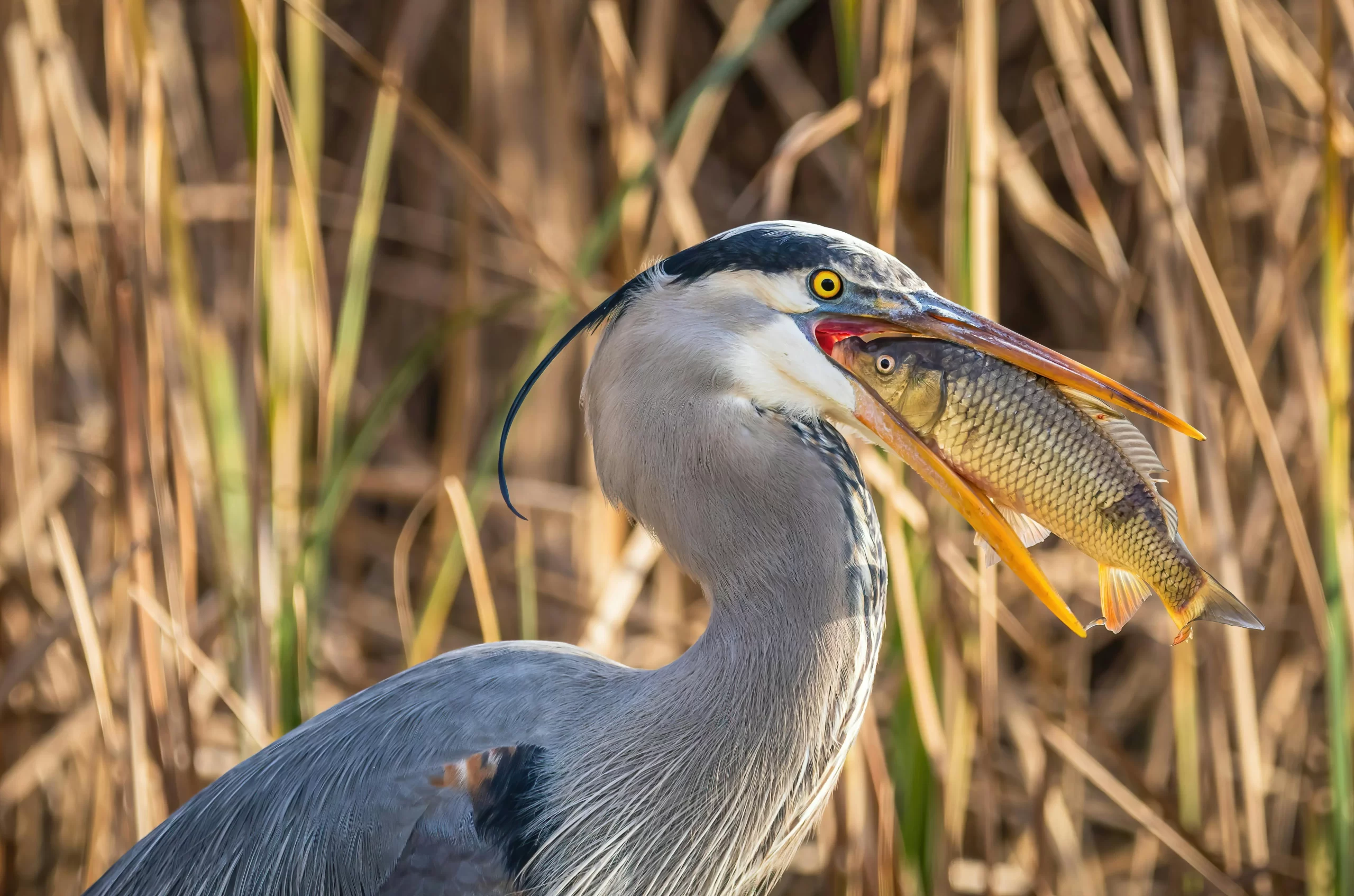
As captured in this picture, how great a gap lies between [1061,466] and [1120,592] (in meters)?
0.15

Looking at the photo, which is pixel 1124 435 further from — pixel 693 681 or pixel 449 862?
pixel 449 862

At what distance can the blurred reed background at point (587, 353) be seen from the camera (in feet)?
6.15

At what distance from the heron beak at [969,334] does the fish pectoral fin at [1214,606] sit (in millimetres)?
143

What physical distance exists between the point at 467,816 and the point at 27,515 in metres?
1.36

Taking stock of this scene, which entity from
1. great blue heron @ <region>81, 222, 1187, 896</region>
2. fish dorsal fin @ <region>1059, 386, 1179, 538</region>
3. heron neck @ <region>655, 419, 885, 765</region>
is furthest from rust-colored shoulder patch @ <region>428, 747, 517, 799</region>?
fish dorsal fin @ <region>1059, 386, 1179, 538</region>

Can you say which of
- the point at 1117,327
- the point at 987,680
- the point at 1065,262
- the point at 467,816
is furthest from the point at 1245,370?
the point at 467,816

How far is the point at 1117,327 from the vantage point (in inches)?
92.4

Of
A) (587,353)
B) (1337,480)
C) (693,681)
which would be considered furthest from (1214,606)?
(587,353)

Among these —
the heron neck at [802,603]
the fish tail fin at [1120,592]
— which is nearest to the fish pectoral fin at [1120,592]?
the fish tail fin at [1120,592]

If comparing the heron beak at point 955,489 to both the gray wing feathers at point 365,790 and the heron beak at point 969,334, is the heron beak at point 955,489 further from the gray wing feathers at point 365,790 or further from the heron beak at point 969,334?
the gray wing feathers at point 365,790

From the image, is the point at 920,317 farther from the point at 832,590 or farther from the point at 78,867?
the point at 78,867

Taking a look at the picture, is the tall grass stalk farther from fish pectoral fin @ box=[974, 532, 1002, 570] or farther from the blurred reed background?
fish pectoral fin @ box=[974, 532, 1002, 570]

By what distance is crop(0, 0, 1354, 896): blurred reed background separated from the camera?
188cm

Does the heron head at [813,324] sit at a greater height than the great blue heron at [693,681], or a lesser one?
greater
